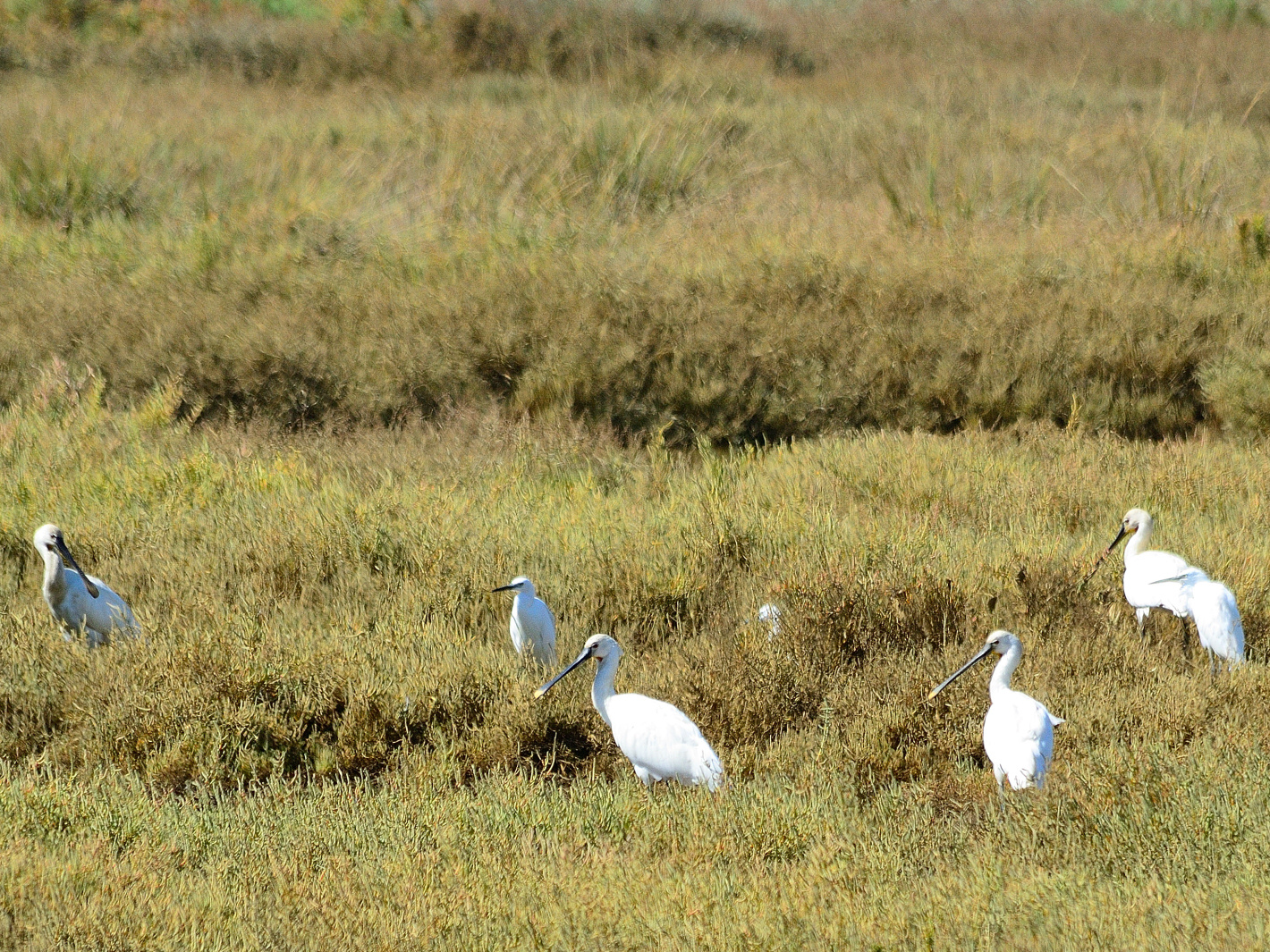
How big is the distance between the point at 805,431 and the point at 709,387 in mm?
793

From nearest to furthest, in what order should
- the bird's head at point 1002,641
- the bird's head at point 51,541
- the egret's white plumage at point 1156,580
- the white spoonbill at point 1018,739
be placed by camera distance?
the white spoonbill at point 1018,739
the bird's head at point 1002,641
the bird's head at point 51,541
the egret's white plumage at point 1156,580

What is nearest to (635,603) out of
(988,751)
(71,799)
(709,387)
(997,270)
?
(988,751)

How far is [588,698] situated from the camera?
5398 mm

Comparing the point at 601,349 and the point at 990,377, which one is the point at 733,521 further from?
the point at 990,377

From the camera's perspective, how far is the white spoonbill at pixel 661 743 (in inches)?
178

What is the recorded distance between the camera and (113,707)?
5000 mm

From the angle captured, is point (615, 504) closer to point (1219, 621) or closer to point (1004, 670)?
point (1004, 670)

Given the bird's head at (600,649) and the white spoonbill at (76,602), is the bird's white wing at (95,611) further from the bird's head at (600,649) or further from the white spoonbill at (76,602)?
the bird's head at (600,649)

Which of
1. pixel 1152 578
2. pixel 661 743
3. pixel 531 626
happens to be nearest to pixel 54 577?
pixel 531 626

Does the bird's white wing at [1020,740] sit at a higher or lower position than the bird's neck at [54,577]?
higher

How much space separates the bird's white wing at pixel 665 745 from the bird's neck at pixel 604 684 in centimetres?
19

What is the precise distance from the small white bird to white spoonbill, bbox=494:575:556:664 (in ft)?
3.05

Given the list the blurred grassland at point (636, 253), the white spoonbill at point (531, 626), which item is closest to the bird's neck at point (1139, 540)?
the white spoonbill at point (531, 626)

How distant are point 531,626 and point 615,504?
5.53 ft
